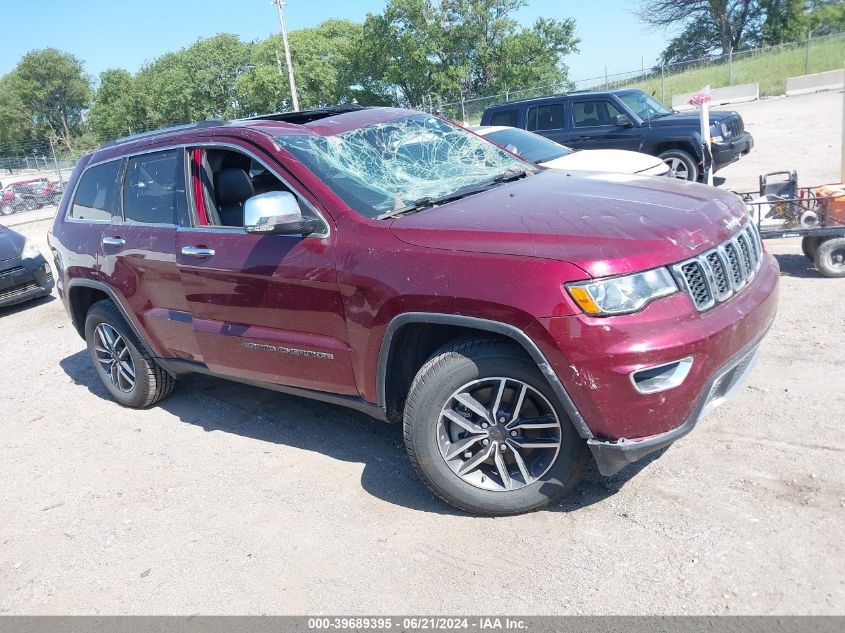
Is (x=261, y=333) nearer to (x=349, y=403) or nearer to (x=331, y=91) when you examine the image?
(x=349, y=403)

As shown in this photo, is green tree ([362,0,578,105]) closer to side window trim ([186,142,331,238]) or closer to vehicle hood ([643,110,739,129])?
vehicle hood ([643,110,739,129])

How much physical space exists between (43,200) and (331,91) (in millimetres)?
32324

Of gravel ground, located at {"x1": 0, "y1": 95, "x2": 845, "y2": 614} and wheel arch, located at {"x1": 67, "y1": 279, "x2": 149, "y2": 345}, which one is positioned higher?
wheel arch, located at {"x1": 67, "y1": 279, "x2": 149, "y2": 345}

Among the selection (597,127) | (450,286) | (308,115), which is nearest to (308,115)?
(308,115)

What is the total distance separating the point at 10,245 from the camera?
9.45 metres

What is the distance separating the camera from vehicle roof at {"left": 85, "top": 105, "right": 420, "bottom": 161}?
4055 millimetres

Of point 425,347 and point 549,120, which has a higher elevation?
point 549,120

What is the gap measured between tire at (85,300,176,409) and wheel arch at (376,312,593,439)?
233cm

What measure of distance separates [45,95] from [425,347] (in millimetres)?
93714

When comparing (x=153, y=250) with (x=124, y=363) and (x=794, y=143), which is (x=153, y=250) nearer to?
(x=124, y=363)

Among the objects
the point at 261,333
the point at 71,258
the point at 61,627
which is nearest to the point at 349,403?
the point at 261,333

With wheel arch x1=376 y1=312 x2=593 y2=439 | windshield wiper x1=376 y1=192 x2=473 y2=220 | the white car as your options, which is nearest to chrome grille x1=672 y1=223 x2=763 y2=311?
wheel arch x1=376 y1=312 x2=593 y2=439

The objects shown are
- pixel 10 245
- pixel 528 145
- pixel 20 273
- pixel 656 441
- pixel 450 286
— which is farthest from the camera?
pixel 10 245

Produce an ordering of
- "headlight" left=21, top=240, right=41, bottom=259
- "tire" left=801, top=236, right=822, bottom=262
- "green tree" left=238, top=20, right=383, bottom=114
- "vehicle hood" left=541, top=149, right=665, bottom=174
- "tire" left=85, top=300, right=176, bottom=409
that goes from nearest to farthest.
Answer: "tire" left=85, top=300, right=176, bottom=409 → "tire" left=801, top=236, right=822, bottom=262 → "vehicle hood" left=541, top=149, right=665, bottom=174 → "headlight" left=21, top=240, right=41, bottom=259 → "green tree" left=238, top=20, right=383, bottom=114
